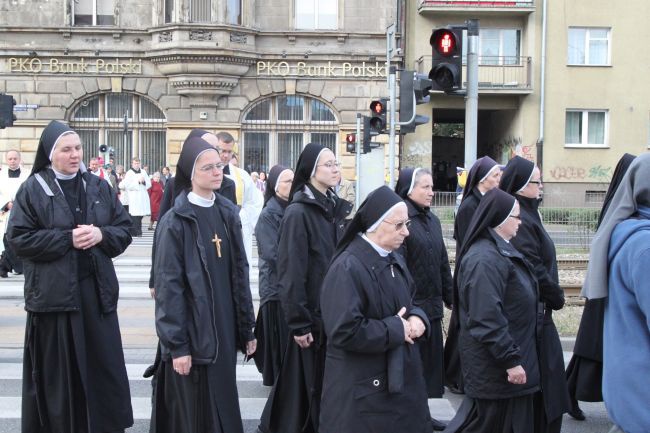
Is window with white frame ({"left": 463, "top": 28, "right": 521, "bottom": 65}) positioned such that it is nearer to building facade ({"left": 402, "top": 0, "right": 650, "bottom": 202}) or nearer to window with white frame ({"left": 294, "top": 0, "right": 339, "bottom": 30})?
building facade ({"left": 402, "top": 0, "right": 650, "bottom": 202})

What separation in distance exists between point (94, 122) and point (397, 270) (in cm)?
2655

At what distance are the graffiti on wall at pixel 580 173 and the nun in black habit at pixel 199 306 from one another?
2755cm

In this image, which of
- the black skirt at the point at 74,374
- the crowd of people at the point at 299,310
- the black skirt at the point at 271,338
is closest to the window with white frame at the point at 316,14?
the black skirt at the point at 271,338

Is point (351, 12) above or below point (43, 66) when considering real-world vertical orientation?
above

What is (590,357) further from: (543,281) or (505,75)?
(505,75)

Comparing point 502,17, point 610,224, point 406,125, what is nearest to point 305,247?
point 610,224

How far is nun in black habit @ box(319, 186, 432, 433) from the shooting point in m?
4.26

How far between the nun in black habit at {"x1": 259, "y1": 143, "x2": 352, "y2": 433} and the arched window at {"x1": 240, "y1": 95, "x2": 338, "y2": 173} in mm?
23850

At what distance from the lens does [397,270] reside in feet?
15.1

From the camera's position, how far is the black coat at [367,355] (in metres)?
4.25

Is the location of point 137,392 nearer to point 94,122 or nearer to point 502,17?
point 94,122

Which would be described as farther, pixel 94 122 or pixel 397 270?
pixel 94 122

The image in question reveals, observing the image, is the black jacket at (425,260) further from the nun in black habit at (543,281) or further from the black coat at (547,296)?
the black coat at (547,296)

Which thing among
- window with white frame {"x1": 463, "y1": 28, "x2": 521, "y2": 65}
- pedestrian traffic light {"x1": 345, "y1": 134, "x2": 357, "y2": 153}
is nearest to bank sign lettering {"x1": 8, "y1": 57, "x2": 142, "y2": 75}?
pedestrian traffic light {"x1": 345, "y1": 134, "x2": 357, "y2": 153}
